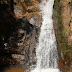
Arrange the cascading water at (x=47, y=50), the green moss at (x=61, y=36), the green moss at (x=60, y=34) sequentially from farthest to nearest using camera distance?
the cascading water at (x=47, y=50) < the green moss at (x=60, y=34) < the green moss at (x=61, y=36)

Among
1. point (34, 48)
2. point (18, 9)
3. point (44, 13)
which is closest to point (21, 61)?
point (34, 48)

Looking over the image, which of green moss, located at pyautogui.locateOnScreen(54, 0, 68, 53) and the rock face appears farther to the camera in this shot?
the rock face

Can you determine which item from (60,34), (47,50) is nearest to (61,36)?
(60,34)

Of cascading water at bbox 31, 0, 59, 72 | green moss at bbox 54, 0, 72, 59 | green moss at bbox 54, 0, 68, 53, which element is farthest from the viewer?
cascading water at bbox 31, 0, 59, 72

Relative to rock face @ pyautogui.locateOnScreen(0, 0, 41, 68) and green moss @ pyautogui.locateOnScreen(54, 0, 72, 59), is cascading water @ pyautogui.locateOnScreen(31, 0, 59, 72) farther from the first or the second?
green moss @ pyautogui.locateOnScreen(54, 0, 72, 59)

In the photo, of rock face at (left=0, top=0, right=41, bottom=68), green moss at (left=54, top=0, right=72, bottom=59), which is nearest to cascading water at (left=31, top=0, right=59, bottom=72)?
rock face at (left=0, top=0, right=41, bottom=68)

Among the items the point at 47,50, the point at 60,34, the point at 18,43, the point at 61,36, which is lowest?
the point at 47,50

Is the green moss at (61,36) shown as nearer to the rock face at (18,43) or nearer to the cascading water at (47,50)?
the cascading water at (47,50)

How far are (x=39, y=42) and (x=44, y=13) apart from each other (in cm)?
364

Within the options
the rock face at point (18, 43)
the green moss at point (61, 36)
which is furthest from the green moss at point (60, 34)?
the rock face at point (18, 43)

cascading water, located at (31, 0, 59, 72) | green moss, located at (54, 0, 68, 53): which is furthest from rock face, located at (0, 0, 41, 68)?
green moss, located at (54, 0, 68, 53)

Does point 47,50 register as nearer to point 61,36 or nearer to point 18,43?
point 61,36

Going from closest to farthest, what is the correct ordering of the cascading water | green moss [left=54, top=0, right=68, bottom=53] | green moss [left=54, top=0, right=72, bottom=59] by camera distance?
green moss [left=54, top=0, right=72, bottom=59] → green moss [left=54, top=0, right=68, bottom=53] → the cascading water

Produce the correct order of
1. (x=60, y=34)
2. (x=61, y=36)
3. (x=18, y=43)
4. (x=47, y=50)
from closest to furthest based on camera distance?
Result: (x=61, y=36) < (x=60, y=34) < (x=18, y=43) < (x=47, y=50)
